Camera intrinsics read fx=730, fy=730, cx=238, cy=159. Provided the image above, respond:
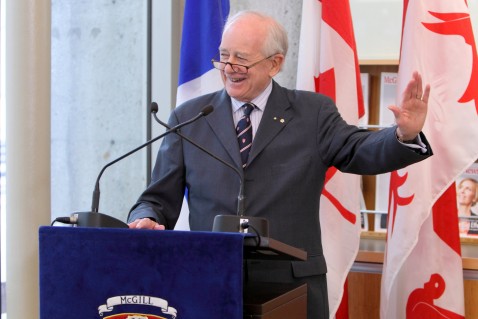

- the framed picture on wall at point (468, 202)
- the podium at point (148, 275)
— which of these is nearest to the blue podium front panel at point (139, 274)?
the podium at point (148, 275)

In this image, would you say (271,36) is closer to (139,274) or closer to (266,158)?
(266,158)


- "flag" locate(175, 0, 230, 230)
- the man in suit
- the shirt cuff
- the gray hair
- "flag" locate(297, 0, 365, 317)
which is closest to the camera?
the shirt cuff

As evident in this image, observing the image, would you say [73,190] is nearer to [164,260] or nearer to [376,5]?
[376,5]

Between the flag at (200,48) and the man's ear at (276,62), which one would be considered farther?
the flag at (200,48)

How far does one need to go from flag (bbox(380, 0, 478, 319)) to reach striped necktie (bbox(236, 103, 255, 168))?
943 millimetres

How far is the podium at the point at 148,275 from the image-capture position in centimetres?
150

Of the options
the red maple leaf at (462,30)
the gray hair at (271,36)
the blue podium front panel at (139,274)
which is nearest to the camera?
the blue podium front panel at (139,274)

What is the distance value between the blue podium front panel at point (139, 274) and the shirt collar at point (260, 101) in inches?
37.4

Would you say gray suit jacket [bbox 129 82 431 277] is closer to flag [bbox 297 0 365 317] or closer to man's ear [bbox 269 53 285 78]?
man's ear [bbox 269 53 285 78]

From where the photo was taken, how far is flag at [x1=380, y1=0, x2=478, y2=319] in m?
2.97

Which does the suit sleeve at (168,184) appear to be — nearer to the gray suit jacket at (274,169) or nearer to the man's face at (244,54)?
the gray suit jacket at (274,169)

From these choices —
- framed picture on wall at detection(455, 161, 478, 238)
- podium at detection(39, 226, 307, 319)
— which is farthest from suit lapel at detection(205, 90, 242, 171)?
framed picture on wall at detection(455, 161, 478, 238)

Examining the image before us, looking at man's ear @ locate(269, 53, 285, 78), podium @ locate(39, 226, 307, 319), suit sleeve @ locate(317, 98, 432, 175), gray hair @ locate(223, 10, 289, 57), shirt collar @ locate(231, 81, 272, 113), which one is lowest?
podium @ locate(39, 226, 307, 319)

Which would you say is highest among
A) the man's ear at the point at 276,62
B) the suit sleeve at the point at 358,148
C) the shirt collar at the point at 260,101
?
the man's ear at the point at 276,62
